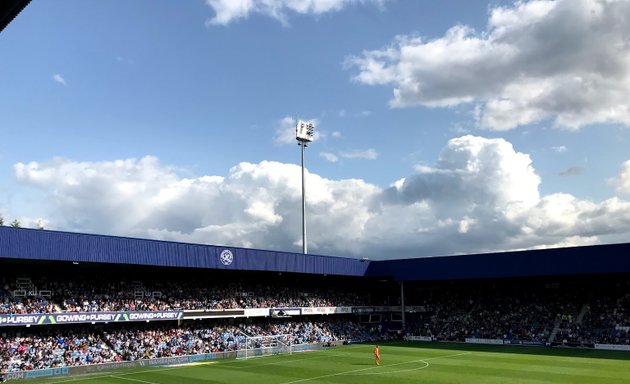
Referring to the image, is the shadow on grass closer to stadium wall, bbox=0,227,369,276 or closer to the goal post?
the goal post

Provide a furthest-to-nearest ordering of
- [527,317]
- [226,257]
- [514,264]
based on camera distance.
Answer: [527,317], [514,264], [226,257]

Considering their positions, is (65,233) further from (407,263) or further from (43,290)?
(407,263)

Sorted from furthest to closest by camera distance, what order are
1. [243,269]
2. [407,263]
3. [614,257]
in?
[407,263] → [243,269] → [614,257]

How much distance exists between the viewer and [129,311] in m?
42.1

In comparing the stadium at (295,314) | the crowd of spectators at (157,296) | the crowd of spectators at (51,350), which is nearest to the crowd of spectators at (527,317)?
the stadium at (295,314)

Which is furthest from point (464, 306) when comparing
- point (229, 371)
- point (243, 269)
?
point (229, 371)

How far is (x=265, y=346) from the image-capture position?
50406 mm

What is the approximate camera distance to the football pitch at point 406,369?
3231cm

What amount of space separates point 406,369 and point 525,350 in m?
16.5

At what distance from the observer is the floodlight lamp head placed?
63.6 metres

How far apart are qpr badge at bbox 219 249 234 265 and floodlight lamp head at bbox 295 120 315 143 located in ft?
62.2

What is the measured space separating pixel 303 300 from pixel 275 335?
748cm

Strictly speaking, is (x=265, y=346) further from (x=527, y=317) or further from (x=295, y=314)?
(x=527, y=317)

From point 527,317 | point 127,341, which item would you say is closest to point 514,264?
point 527,317
